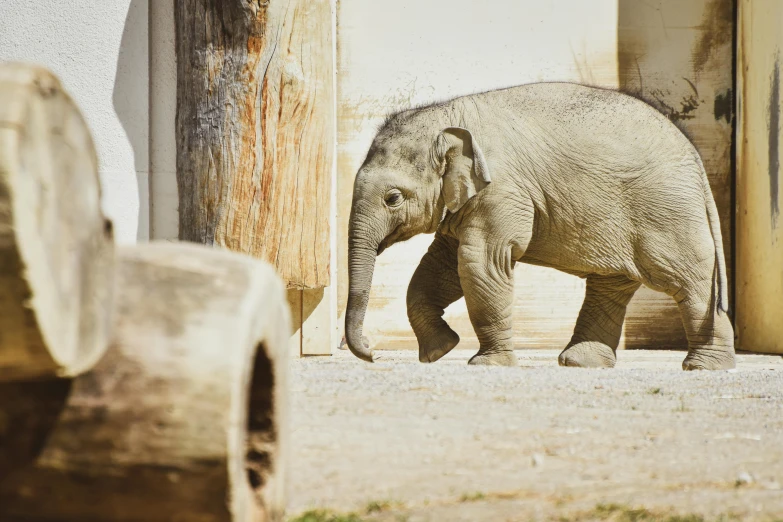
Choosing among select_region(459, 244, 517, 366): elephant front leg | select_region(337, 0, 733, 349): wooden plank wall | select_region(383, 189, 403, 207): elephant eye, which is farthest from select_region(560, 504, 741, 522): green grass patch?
select_region(337, 0, 733, 349): wooden plank wall

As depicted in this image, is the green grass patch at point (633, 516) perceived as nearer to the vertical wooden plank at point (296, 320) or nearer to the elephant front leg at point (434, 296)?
the elephant front leg at point (434, 296)

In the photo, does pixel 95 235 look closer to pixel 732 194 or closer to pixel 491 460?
pixel 491 460

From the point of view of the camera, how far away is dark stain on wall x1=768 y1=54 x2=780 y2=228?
286 inches

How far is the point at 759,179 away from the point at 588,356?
7.41 feet

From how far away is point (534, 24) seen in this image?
25.5 ft

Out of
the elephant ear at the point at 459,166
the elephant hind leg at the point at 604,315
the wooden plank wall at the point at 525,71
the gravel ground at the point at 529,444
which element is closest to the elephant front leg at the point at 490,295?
the elephant ear at the point at 459,166

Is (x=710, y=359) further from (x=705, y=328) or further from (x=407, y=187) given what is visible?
(x=407, y=187)

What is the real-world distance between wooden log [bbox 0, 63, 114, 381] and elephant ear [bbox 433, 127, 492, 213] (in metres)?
4.04

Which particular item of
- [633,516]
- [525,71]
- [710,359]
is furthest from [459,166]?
[633,516]

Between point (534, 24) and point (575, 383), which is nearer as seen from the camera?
point (575, 383)

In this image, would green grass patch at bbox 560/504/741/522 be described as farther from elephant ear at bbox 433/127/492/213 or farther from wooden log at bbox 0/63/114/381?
elephant ear at bbox 433/127/492/213

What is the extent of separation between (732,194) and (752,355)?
126cm

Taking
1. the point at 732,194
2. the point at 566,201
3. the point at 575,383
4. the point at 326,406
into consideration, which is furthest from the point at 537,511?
the point at 732,194

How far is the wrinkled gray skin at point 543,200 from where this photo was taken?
5645 millimetres
